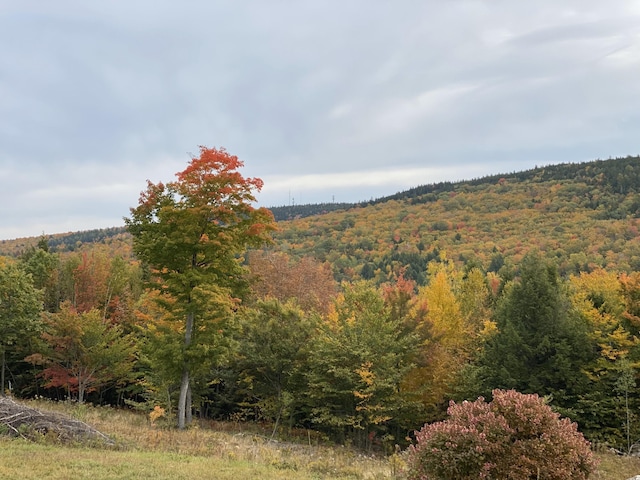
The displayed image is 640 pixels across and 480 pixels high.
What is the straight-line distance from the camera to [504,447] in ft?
29.5

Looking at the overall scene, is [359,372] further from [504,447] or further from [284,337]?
[504,447]

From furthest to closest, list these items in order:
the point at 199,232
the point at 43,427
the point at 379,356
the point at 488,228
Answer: the point at 488,228 < the point at 379,356 < the point at 199,232 < the point at 43,427

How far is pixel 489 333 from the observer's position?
90.0 ft

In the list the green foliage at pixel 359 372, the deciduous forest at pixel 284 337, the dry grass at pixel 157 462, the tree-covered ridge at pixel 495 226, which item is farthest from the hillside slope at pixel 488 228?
the dry grass at pixel 157 462

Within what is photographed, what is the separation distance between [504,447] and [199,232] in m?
12.8

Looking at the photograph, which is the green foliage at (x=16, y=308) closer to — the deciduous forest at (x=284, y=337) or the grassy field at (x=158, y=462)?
the deciduous forest at (x=284, y=337)

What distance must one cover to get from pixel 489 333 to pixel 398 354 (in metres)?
6.36

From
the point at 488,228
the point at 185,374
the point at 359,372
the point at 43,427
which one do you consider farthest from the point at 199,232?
the point at 488,228

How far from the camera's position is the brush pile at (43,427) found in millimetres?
12578

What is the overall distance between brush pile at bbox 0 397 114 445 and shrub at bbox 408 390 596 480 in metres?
8.89

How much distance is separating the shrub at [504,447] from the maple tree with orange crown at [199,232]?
10.4 m

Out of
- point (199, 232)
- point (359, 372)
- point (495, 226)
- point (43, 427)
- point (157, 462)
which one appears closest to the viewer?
point (157, 462)

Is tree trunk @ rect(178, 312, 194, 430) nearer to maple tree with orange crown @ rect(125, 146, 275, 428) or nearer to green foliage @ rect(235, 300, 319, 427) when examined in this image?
maple tree with orange crown @ rect(125, 146, 275, 428)

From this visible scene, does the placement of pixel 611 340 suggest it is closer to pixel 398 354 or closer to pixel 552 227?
pixel 398 354
